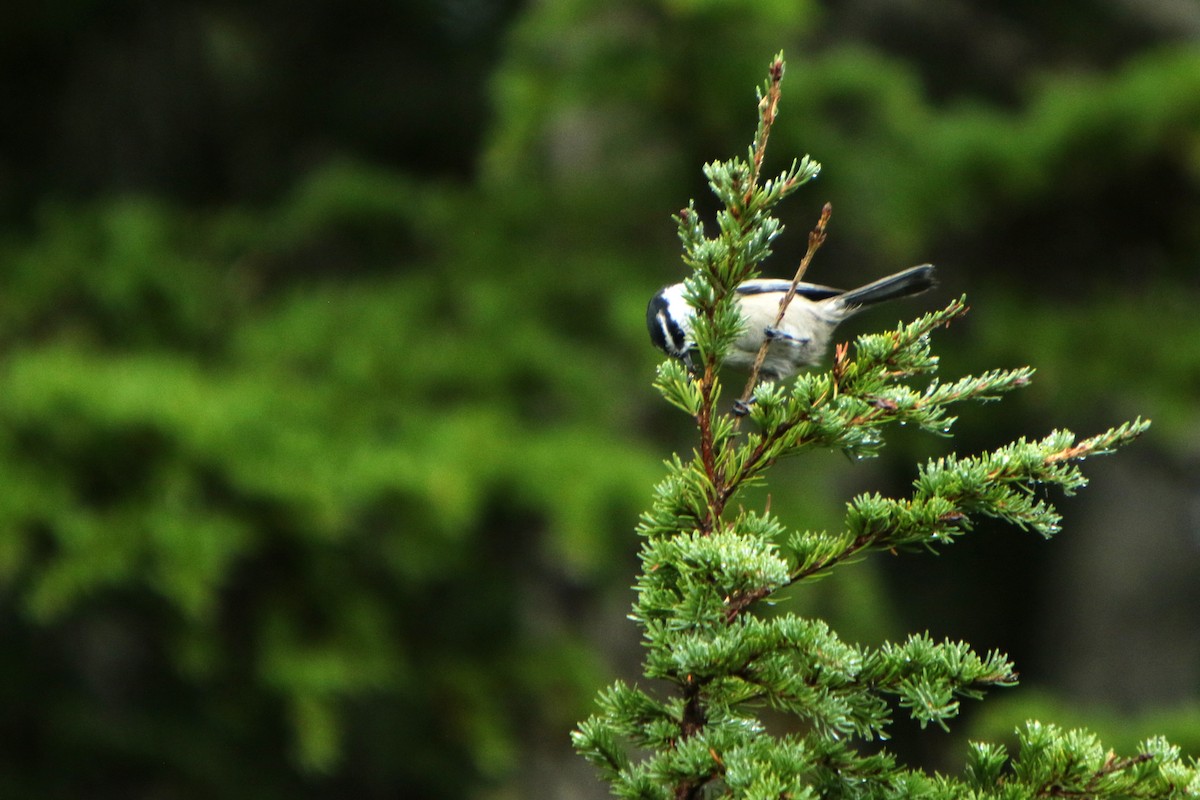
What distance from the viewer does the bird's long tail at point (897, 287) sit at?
279 centimetres

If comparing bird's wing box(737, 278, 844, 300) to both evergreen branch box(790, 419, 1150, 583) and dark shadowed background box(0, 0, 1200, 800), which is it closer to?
dark shadowed background box(0, 0, 1200, 800)

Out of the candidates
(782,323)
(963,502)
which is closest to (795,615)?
(963,502)

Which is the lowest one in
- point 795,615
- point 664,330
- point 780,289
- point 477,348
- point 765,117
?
point 795,615

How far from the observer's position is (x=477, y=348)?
5797 millimetres

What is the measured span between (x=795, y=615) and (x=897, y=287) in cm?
146

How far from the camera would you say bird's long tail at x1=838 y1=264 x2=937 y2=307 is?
110 inches

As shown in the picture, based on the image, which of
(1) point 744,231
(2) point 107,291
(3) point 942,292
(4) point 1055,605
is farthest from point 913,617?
(1) point 744,231

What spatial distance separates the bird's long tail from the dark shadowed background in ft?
4.62

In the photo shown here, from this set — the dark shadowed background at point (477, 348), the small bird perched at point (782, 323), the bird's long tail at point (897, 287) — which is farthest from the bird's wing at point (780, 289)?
the dark shadowed background at point (477, 348)

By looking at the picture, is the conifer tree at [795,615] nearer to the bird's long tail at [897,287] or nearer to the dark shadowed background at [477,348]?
the bird's long tail at [897,287]

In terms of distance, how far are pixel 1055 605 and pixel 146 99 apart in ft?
25.5

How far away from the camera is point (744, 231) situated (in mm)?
1734

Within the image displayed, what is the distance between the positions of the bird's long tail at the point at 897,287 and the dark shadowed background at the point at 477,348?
1.41 m

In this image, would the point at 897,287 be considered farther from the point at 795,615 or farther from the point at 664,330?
the point at 795,615
